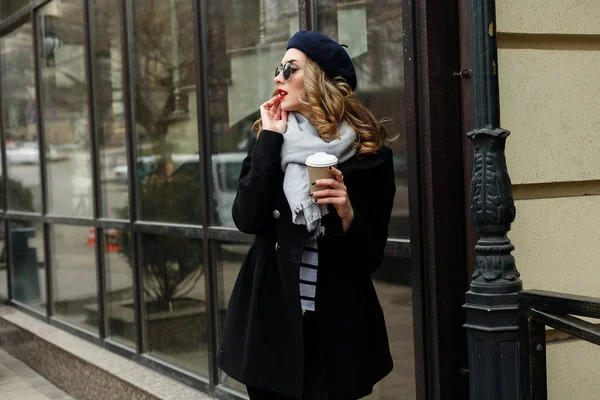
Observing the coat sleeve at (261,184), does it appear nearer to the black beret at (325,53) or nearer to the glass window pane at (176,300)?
the black beret at (325,53)

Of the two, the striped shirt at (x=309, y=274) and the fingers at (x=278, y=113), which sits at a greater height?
the fingers at (x=278, y=113)

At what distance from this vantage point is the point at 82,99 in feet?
23.5

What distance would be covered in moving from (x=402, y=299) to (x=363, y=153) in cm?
115

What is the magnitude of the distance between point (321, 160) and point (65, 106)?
5.37m

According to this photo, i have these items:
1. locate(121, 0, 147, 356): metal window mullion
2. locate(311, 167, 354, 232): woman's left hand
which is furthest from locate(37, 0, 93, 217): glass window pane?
locate(311, 167, 354, 232): woman's left hand

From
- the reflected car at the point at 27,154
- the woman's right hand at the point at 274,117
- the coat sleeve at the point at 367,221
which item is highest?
the reflected car at the point at 27,154

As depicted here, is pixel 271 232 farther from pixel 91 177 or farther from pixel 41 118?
pixel 41 118

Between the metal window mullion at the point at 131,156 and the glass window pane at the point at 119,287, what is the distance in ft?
0.43

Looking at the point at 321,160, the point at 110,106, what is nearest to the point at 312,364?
the point at 321,160

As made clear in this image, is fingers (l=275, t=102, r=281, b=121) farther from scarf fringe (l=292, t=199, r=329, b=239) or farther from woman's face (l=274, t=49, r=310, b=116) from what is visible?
scarf fringe (l=292, t=199, r=329, b=239)

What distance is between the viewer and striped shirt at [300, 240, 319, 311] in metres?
3.00

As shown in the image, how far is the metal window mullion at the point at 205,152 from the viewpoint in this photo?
5.39 meters

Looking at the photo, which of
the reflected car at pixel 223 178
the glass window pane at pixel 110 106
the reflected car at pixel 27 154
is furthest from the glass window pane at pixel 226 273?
the reflected car at pixel 27 154

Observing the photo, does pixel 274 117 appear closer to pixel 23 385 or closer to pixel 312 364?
pixel 312 364
